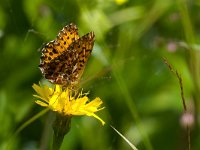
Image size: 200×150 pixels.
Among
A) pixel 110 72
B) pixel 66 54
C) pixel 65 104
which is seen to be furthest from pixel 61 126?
pixel 110 72

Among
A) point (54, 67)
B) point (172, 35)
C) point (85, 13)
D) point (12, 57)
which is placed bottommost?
point (54, 67)

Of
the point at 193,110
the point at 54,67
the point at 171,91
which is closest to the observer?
the point at 54,67

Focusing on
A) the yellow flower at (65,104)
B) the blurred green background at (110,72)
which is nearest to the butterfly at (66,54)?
the yellow flower at (65,104)

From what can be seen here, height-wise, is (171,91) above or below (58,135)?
above

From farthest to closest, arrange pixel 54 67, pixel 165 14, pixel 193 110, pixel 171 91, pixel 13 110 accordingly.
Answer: pixel 165 14, pixel 171 91, pixel 193 110, pixel 13 110, pixel 54 67

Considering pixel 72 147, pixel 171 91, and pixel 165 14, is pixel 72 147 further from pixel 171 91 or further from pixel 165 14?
pixel 165 14

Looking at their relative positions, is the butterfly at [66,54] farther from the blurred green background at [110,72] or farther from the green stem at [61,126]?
the blurred green background at [110,72]

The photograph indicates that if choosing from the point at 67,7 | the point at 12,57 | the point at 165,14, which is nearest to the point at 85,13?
the point at 67,7
